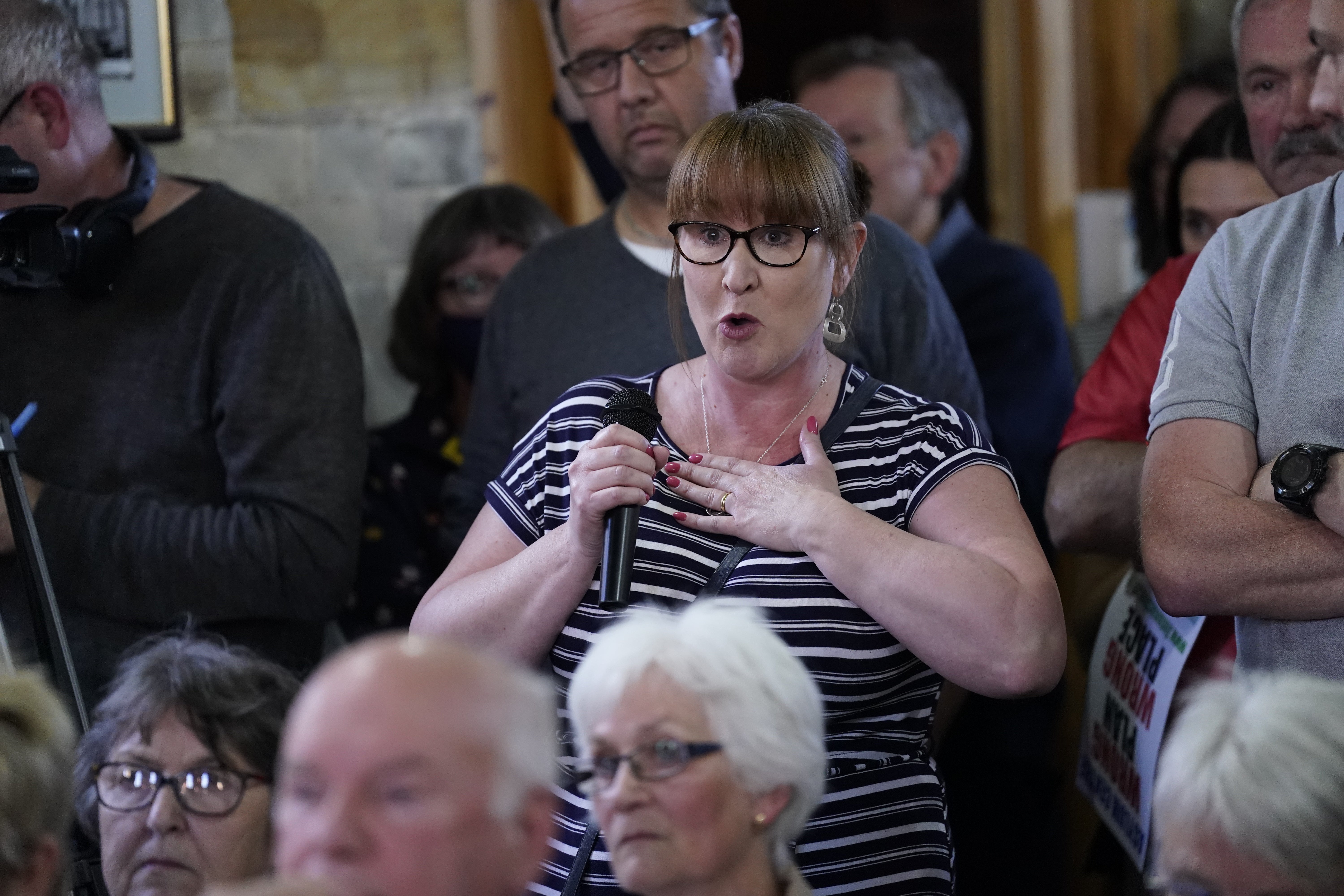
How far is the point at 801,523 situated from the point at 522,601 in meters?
0.39

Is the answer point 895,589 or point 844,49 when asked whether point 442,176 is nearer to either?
point 844,49

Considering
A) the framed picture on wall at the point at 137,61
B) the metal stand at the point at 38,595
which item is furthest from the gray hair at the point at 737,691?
the framed picture on wall at the point at 137,61

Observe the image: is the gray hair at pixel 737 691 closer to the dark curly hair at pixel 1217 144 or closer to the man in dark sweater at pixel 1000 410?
the man in dark sweater at pixel 1000 410

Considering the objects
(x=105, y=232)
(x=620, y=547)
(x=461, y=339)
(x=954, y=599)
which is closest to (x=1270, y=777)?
(x=954, y=599)

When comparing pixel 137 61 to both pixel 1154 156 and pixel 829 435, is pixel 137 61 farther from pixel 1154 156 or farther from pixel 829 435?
pixel 1154 156

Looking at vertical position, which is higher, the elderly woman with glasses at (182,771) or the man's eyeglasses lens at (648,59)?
the man's eyeglasses lens at (648,59)

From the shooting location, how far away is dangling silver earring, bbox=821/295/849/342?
227 centimetres

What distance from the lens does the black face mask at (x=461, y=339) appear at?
3.64 m

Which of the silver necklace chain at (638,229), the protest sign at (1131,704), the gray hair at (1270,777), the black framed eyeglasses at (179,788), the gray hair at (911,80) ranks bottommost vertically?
the protest sign at (1131,704)

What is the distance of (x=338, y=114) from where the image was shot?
149 inches

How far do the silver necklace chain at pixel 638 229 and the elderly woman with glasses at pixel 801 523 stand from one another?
1.85 feet

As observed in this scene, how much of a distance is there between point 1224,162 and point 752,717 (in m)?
2.02

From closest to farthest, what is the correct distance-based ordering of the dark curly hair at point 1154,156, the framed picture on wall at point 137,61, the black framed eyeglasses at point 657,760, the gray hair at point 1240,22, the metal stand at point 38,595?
the black framed eyeglasses at point 657,760 → the metal stand at point 38,595 → the gray hair at point 1240,22 → the framed picture on wall at point 137,61 → the dark curly hair at point 1154,156

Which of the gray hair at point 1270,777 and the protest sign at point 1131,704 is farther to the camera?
the protest sign at point 1131,704
